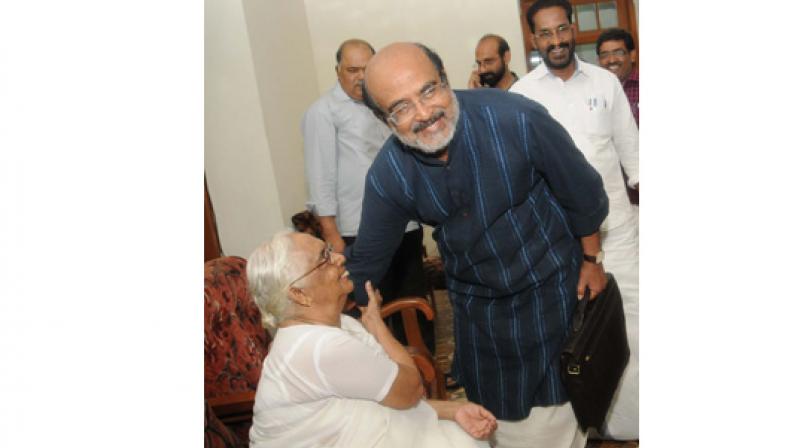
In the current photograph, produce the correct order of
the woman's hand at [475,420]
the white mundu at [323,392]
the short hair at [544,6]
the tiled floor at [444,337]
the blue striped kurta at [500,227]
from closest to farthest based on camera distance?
the white mundu at [323,392] < the blue striped kurta at [500,227] < the woman's hand at [475,420] < the short hair at [544,6] < the tiled floor at [444,337]

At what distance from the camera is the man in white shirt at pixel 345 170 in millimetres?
1721

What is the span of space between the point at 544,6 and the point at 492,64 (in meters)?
0.20

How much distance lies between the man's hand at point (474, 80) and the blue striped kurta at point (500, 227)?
29cm

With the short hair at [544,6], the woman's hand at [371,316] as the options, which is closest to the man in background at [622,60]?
the short hair at [544,6]

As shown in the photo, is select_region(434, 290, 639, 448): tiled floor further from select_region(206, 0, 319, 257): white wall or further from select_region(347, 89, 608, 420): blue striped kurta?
select_region(206, 0, 319, 257): white wall

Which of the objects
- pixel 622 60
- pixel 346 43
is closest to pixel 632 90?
pixel 622 60

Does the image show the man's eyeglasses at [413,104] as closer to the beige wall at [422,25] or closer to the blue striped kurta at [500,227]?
the blue striped kurta at [500,227]

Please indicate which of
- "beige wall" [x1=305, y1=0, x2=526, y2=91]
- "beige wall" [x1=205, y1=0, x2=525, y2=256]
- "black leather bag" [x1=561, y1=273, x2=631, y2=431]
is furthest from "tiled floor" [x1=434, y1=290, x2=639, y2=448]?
"beige wall" [x1=305, y1=0, x2=526, y2=91]

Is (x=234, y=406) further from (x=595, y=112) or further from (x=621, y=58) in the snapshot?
(x=621, y=58)

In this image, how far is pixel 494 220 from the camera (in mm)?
1348

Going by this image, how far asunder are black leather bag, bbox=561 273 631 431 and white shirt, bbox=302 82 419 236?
0.53 meters
